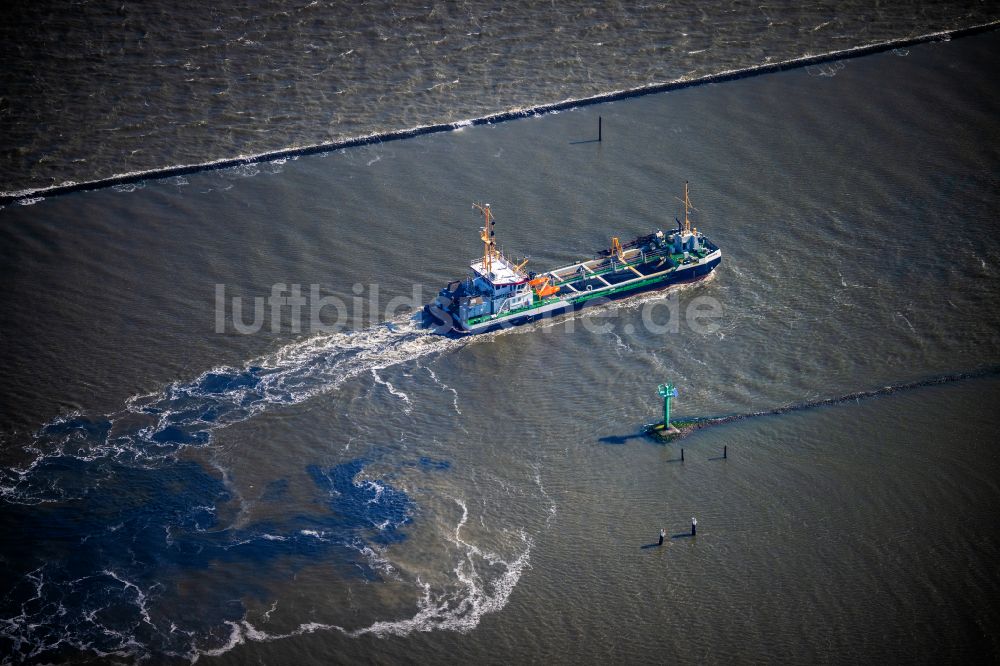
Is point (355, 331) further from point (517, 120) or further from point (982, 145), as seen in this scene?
point (982, 145)

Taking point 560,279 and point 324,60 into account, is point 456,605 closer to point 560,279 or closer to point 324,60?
point 560,279

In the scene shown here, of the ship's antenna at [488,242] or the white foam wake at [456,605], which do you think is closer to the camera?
the white foam wake at [456,605]

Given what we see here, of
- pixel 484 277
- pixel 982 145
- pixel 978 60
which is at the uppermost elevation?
pixel 978 60

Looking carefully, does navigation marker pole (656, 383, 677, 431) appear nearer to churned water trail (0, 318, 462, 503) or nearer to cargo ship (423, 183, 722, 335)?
cargo ship (423, 183, 722, 335)

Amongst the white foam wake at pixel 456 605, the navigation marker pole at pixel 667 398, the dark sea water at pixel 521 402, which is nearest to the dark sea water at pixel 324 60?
the dark sea water at pixel 521 402

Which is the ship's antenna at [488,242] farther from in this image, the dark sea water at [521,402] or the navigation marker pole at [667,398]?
the navigation marker pole at [667,398]

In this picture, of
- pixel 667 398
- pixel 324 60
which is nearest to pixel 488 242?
pixel 667 398

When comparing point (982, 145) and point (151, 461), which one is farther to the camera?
point (982, 145)

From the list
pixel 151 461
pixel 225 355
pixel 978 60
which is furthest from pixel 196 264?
pixel 978 60
